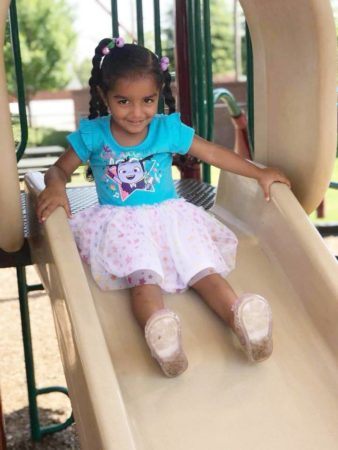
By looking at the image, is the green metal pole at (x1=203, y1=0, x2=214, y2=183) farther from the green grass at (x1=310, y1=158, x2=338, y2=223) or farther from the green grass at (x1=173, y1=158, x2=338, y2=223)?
the green grass at (x1=310, y1=158, x2=338, y2=223)

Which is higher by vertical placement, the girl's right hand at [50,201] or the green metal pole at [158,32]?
the green metal pole at [158,32]

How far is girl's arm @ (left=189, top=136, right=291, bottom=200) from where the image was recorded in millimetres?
1978

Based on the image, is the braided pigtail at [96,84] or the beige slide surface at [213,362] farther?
the braided pigtail at [96,84]

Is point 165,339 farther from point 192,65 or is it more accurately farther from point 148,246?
point 192,65

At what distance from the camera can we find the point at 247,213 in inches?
83.9

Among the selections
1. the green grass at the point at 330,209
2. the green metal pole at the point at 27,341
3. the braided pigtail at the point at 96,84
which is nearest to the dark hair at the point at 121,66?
the braided pigtail at the point at 96,84

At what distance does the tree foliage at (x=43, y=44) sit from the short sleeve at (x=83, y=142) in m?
21.0

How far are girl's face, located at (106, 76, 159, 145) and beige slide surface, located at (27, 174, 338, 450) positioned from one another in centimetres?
32

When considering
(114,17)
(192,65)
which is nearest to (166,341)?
(114,17)

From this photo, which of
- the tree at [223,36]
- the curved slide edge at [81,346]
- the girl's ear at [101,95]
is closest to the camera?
the curved slide edge at [81,346]

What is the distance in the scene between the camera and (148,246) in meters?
1.81

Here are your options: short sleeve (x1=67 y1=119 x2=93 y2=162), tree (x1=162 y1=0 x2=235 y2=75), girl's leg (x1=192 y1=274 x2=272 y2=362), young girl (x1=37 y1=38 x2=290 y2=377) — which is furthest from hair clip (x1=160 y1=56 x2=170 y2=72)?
tree (x1=162 y1=0 x2=235 y2=75)

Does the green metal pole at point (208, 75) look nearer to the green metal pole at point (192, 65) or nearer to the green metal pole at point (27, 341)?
the green metal pole at point (192, 65)

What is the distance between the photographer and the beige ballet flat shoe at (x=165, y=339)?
1516 mm
